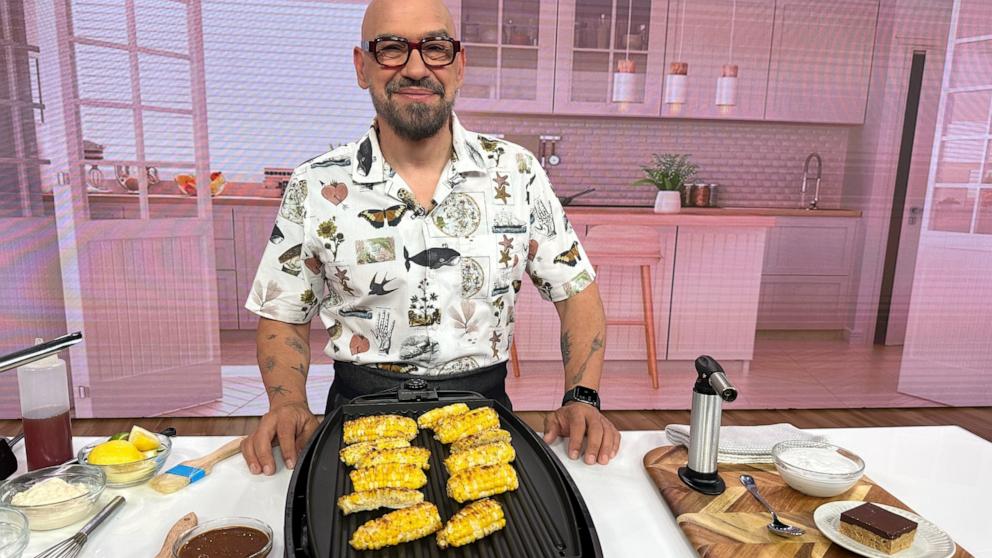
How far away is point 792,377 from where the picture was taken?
142 inches

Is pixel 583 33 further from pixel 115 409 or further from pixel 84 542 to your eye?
pixel 84 542

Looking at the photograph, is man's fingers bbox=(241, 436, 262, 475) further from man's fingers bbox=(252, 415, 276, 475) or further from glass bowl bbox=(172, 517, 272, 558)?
glass bowl bbox=(172, 517, 272, 558)

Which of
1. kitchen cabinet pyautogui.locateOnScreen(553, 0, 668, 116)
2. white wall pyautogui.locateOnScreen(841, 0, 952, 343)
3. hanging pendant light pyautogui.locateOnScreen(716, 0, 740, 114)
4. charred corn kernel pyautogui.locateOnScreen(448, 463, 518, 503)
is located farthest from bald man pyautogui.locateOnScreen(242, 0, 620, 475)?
white wall pyautogui.locateOnScreen(841, 0, 952, 343)

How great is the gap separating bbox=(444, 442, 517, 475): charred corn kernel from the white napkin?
0.36 metres

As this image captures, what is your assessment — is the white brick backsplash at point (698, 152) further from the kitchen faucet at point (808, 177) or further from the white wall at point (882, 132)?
the white wall at point (882, 132)

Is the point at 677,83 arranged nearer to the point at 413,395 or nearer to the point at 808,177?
the point at 808,177

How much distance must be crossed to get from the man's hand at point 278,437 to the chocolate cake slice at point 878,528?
795 mm

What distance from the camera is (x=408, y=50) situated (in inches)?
50.9

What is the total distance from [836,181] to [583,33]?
2120mm

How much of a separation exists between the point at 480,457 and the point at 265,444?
1.27 ft

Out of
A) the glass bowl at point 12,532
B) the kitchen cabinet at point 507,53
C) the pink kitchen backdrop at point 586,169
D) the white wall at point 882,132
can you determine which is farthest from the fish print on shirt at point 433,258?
the white wall at point 882,132

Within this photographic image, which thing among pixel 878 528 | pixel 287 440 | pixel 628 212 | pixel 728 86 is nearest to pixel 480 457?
pixel 287 440

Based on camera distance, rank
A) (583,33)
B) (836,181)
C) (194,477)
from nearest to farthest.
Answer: (194,477) < (583,33) < (836,181)

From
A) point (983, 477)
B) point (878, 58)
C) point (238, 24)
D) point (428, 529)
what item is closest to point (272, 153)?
point (238, 24)
